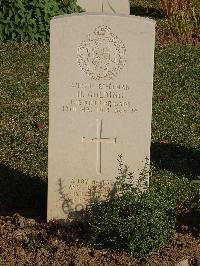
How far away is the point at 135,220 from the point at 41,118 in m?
3.42

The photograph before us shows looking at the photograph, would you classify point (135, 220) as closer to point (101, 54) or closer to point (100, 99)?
point (100, 99)

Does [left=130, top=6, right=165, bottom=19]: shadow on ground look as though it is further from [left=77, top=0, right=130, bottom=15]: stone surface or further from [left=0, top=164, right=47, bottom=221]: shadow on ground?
[left=0, top=164, right=47, bottom=221]: shadow on ground

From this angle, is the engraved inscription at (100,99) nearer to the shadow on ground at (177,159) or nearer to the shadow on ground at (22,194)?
the shadow on ground at (22,194)

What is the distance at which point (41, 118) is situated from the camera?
7.58 meters

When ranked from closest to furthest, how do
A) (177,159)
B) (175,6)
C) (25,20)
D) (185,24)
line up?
1. (177,159)
2. (25,20)
3. (185,24)
4. (175,6)

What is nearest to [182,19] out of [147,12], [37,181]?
[147,12]

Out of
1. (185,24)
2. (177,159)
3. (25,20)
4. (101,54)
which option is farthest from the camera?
(185,24)

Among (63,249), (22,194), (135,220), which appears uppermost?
(135,220)

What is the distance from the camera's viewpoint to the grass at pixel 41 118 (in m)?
6.11

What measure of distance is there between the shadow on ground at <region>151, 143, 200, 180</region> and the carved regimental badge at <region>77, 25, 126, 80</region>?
192 centimetres

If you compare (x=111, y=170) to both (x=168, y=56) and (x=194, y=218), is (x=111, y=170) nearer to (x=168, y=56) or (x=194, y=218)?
(x=194, y=218)

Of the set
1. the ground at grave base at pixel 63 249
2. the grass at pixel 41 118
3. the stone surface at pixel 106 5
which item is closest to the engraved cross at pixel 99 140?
the ground at grave base at pixel 63 249

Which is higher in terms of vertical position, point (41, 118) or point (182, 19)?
point (182, 19)

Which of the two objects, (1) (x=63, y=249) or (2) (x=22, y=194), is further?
(2) (x=22, y=194)
